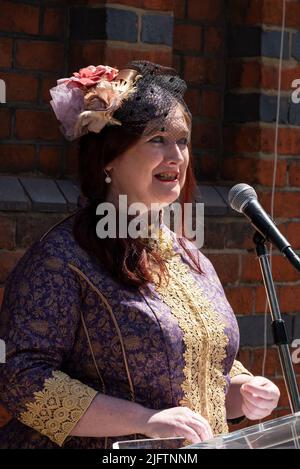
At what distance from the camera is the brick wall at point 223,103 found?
13.7ft

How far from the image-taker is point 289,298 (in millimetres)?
4762

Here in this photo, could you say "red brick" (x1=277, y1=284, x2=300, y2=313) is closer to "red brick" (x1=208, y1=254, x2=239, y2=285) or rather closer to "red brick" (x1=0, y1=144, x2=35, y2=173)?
"red brick" (x1=208, y1=254, x2=239, y2=285)

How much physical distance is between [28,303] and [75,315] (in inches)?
4.7

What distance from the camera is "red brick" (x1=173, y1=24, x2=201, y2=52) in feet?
15.1

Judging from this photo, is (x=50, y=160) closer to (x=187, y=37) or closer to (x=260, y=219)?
(x=187, y=37)

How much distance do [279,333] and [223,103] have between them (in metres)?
2.16

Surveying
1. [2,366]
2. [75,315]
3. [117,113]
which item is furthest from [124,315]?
[117,113]

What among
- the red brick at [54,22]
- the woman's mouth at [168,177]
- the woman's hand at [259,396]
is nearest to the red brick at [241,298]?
the red brick at [54,22]

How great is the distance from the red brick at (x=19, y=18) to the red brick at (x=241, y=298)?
1228 millimetres

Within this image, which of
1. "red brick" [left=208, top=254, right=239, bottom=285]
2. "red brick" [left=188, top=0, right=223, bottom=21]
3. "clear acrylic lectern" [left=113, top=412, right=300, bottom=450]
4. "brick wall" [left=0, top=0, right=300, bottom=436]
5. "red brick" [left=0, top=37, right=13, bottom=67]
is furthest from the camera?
"red brick" [left=188, top=0, right=223, bottom=21]

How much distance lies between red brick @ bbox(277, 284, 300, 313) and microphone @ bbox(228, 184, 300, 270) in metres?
1.89

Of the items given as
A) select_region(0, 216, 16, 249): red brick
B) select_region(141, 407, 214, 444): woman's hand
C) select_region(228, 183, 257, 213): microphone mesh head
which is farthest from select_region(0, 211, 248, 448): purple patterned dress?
select_region(0, 216, 16, 249): red brick

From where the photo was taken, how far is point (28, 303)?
292cm
